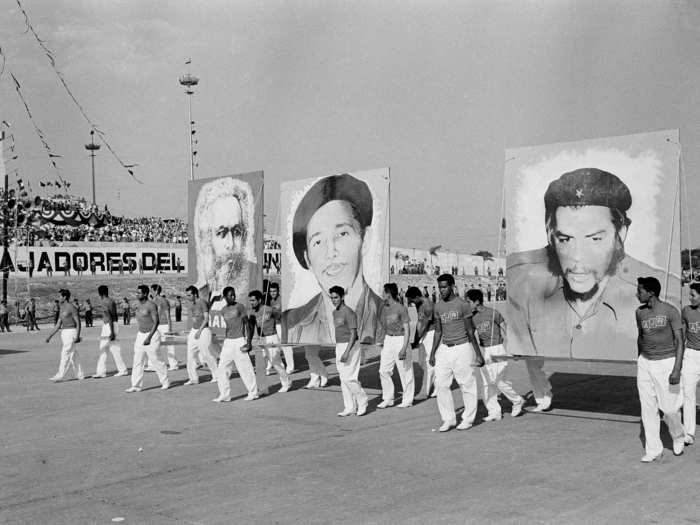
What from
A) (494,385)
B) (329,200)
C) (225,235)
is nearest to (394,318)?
(494,385)

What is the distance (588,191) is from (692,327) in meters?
2.19

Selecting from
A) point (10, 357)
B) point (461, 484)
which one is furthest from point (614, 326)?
point (10, 357)

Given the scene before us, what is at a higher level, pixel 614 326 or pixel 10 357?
pixel 614 326

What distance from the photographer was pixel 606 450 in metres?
8.90

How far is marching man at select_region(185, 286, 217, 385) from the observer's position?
49.8ft

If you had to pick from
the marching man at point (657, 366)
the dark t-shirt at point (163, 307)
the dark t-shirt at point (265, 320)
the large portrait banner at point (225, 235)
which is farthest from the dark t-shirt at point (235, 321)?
the marching man at point (657, 366)

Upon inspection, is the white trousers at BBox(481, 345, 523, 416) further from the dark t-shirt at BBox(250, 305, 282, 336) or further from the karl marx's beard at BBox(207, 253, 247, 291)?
the karl marx's beard at BBox(207, 253, 247, 291)

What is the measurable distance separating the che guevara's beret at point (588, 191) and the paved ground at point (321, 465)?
2.89 meters

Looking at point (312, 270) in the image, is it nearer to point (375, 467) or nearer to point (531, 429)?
point (531, 429)

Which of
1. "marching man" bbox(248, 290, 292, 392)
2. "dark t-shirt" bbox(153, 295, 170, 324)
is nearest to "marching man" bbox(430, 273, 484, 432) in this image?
"marching man" bbox(248, 290, 292, 392)

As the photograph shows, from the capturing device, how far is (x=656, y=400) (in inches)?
333

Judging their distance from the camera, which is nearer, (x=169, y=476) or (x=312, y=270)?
(x=169, y=476)

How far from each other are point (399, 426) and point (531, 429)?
5.70 ft

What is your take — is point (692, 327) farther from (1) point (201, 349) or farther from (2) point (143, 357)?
(2) point (143, 357)
